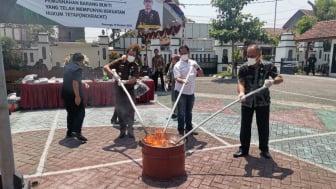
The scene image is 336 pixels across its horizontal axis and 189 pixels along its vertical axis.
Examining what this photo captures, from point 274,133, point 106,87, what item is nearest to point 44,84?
point 106,87

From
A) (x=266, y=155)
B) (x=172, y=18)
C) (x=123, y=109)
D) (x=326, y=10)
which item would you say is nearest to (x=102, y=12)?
(x=172, y=18)

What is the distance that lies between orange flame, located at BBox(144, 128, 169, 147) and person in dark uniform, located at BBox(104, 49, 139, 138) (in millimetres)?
1638

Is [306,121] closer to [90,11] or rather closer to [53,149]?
[53,149]

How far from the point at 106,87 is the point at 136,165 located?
17.0 feet

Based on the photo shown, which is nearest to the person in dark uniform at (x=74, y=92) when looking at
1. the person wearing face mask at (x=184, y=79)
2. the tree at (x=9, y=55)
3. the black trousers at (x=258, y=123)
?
the person wearing face mask at (x=184, y=79)

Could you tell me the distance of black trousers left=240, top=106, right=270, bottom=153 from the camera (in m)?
4.55

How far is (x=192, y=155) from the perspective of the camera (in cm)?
482

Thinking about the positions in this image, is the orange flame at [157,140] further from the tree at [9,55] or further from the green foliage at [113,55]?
the green foliage at [113,55]

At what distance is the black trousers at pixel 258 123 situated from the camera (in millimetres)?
4555

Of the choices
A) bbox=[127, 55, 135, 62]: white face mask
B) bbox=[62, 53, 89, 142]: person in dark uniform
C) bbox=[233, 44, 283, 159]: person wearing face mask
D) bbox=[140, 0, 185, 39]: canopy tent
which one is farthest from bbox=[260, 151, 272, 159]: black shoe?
bbox=[140, 0, 185, 39]: canopy tent

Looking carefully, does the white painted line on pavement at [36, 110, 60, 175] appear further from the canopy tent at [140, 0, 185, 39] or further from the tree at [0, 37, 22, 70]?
the tree at [0, 37, 22, 70]

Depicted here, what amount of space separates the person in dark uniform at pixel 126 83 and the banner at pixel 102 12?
6214mm

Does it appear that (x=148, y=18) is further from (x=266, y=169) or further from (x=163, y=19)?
(x=266, y=169)

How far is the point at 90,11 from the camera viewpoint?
11.1 m
